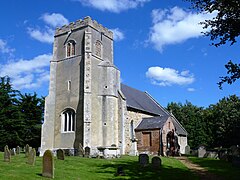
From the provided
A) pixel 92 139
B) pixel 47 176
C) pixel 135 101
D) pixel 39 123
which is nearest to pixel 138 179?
pixel 47 176

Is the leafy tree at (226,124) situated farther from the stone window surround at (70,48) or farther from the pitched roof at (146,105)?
the stone window surround at (70,48)

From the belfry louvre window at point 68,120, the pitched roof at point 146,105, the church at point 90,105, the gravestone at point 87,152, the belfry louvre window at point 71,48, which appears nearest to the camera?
the gravestone at point 87,152

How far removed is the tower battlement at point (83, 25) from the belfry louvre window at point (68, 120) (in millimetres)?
9667

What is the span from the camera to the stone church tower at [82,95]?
1190 inches

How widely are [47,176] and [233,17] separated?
11.4m

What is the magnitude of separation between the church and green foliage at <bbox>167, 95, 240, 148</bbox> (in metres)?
14.0

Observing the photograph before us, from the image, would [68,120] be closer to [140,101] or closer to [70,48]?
[70,48]

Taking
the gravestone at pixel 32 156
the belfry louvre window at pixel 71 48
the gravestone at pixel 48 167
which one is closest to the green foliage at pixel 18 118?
the belfry louvre window at pixel 71 48

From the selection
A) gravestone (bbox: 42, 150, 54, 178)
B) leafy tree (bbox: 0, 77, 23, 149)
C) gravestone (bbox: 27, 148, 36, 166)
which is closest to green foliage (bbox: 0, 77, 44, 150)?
leafy tree (bbox: 0, 77, 23, 149)

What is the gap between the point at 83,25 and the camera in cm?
3294

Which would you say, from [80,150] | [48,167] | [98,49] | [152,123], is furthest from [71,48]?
[48,167]

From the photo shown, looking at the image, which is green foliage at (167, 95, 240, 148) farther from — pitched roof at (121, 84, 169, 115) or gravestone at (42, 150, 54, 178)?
gravestone at (42, 150, 54, 178)

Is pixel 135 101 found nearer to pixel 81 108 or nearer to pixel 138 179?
pixel 81 108

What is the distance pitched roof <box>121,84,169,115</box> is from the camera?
37.5 metres
